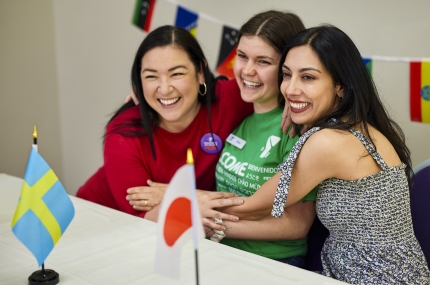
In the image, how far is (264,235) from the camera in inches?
72.1

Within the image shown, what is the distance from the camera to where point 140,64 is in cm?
217

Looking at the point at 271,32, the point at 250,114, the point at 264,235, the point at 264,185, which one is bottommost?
the point at 264,235

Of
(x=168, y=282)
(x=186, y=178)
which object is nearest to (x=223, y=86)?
(x=168, y=282)

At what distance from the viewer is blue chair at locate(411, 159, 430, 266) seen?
5.94ft

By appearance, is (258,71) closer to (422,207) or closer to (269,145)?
(269,145)

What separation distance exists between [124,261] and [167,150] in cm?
79

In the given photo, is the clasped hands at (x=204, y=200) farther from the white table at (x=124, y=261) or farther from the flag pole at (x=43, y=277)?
the flag pole at (x=43, y=277)

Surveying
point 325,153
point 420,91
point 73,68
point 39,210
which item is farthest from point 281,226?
point 73,68

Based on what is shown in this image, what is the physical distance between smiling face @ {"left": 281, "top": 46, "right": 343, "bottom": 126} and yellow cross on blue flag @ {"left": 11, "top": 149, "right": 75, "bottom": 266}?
802mm

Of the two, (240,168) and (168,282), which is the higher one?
(240,168)

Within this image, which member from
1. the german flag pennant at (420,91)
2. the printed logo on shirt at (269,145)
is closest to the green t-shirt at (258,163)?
the printed logo on shirt at (269,145)

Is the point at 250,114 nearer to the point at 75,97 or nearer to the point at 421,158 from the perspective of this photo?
the point at 421,158

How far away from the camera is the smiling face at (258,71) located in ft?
6.28

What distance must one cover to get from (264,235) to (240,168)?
261 mm
